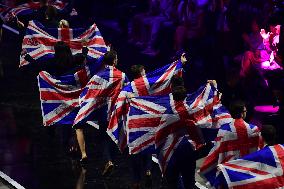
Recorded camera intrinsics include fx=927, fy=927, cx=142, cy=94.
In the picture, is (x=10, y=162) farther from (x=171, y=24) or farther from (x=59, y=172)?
(x=171, y=24)

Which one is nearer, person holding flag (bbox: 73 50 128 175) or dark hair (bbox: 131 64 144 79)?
dark hair (bbox: 131 64 144 79)

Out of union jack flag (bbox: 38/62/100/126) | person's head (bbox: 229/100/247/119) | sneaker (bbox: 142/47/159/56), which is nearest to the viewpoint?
person's head (bbox: 229/100/247/119)

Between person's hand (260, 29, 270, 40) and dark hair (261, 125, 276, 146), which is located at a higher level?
dark hair (261, 125, 276, 146)

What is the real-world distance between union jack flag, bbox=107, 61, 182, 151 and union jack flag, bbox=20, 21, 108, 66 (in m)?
4.20

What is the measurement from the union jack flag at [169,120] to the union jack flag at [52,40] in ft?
17.2

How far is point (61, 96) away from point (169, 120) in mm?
3678

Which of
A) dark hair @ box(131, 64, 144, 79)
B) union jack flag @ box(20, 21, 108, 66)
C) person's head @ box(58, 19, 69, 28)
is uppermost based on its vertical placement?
dark hair @ box(131, 64, 144, 79)

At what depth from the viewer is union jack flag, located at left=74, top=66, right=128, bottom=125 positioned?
15.5 m

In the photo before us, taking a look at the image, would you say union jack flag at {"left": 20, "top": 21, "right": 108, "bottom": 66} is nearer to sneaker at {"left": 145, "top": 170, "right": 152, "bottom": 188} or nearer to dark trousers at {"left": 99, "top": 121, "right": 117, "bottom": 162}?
dark trousers at {"left": 99, "top": 121, "right": 117, "bottom": 162}

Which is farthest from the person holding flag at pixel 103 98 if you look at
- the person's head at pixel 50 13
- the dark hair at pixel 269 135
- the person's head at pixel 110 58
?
the person's head at pixel 50 13

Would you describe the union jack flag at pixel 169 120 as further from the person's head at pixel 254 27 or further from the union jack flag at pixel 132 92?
the person's head at pixel 254 27

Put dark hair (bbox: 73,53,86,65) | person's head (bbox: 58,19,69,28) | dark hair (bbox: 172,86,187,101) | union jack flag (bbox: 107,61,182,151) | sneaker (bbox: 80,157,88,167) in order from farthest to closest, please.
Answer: person's head (bbox: 58,19,69,28) < dark hair (bbox: 73,53,86,65) < sneaker (bbox: 80,157,88,167) < union jack flag (bbox: 107,61,182,151) < dark hair (bbox: 172,86,187,101)

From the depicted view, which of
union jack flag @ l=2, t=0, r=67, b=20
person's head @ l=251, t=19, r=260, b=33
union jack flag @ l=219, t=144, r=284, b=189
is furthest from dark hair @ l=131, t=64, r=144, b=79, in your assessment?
union jack flag @ l=2, t=0, r=67, b=20

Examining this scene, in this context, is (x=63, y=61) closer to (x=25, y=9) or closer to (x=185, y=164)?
(x=185, y=164)
